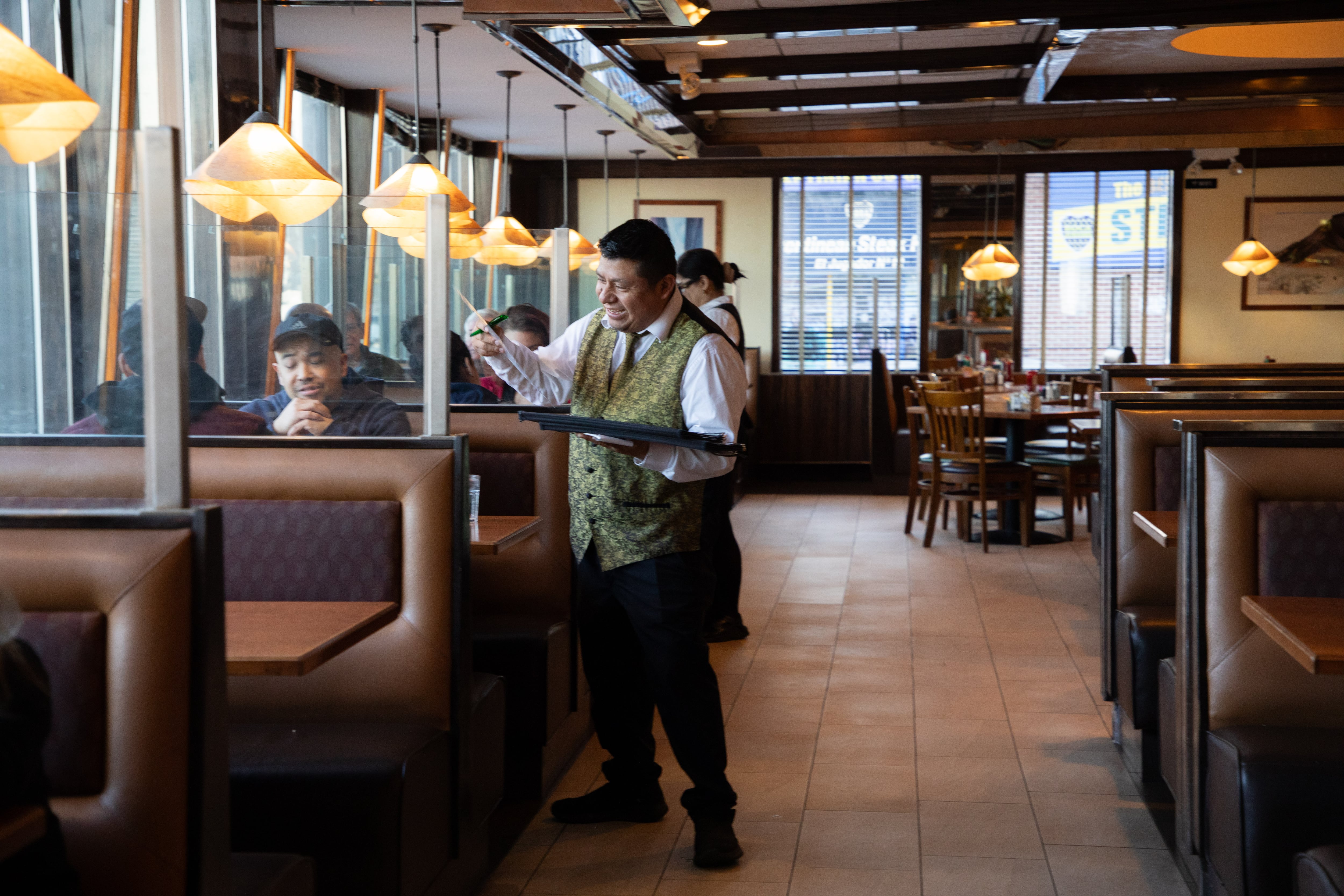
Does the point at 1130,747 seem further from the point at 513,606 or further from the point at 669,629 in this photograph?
the point at 513,606

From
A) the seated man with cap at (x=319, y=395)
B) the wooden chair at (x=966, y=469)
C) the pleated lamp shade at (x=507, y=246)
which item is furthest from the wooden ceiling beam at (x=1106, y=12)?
the seated man with cap at (x=319, y=395)

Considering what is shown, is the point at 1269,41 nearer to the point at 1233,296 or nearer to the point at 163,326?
the point at 1233,296

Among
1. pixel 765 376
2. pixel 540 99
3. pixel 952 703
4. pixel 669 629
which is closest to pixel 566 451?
pixel 669 629

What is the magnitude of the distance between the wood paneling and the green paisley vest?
7.93 metres

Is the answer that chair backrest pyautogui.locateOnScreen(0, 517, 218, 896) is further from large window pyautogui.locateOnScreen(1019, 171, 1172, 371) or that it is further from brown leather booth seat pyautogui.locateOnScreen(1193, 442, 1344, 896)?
large window pyautogui.locateOnScreen(1019, 171, 1172, 371)

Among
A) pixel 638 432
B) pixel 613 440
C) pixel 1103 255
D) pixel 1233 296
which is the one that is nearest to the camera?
pixel 638 432

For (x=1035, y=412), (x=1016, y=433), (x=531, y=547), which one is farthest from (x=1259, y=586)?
(x=1016, y=433)

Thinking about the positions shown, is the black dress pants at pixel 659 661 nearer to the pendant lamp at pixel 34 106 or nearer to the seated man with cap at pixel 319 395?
the seated man with cap at pixel 319 395

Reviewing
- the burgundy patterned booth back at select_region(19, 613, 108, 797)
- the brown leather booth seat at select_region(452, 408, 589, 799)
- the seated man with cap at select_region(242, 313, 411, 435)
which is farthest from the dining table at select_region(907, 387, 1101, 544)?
the burgundy patterned booth back at select_region(19, 613, 108, 797)

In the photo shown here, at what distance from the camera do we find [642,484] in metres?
2.69

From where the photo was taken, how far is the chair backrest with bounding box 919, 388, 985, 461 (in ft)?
22.4

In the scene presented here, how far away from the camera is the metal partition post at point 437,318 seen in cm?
257

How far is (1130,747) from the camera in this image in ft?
11.5

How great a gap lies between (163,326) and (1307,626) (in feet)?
6.10
